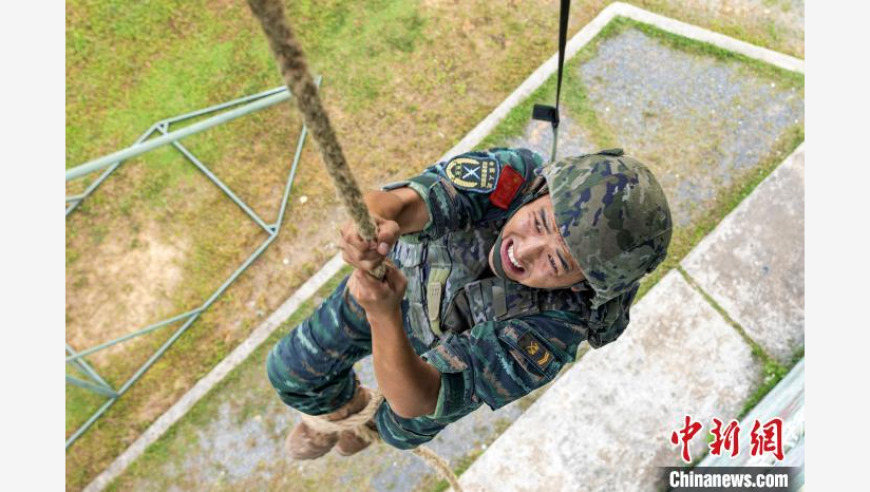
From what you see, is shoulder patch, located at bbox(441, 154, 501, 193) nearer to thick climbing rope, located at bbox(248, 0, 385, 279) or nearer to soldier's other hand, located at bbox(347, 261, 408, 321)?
soldier's other hand, located at bbox(347, 261, 408, 321)

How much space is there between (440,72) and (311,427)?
3.00m

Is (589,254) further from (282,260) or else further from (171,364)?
(171,364)

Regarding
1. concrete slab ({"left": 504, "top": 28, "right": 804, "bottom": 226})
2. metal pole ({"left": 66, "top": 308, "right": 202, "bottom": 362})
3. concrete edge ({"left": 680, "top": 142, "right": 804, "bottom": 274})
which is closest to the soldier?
metal pole ({"left": 66, "top": 308, "right": 202, "bottom": 362})

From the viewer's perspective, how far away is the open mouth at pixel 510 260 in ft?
6.86

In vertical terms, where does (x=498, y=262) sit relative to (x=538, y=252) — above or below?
below

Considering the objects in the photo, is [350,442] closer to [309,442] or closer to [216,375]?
[309,442]

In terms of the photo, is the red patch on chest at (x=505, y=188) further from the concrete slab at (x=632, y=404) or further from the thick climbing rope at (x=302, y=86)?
the concrete slab at (x=632, y=404)

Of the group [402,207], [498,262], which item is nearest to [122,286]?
[402,207]

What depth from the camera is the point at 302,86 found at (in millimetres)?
966

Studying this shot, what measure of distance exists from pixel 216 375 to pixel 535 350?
267 cm

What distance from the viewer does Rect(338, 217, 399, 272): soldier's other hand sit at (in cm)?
153

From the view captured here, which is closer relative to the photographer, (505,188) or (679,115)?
(505,188)

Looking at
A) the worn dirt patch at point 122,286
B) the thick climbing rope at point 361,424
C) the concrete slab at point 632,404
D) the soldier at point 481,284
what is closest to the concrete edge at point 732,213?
the concrete slab at point 632,404

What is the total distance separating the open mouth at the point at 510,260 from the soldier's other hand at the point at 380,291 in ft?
1.83
